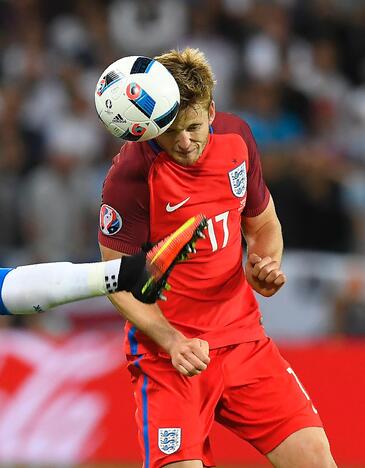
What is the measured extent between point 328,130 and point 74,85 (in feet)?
7.32

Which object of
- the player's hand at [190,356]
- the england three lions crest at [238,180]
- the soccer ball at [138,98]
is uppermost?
the soccer ball at [138,98]

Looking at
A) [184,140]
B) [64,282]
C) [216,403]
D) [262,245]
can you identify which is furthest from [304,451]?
[184,140]

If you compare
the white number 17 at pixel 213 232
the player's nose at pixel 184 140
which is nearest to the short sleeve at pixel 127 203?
the player's nose at pixel 184 140

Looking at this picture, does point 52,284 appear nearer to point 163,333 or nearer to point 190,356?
point 163,333

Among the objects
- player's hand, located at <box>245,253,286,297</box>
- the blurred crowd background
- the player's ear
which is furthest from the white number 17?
the blurred crowd background

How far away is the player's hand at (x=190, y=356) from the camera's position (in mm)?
4117

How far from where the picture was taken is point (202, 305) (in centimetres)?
450

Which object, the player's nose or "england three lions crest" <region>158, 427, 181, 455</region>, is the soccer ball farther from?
"england three lions crest" <region>158, 427, 181, 455</region>

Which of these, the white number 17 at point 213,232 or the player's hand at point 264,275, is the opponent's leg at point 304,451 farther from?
the white number 17 at point 213,232

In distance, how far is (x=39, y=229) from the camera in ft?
28.8

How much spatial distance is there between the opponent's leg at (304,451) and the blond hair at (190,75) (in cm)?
138

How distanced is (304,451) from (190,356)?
25.9 inches

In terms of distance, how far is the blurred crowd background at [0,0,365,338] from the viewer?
8258 millimetres

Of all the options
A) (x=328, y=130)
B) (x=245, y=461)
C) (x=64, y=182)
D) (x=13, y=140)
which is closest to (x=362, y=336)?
(x=245, y=461)
